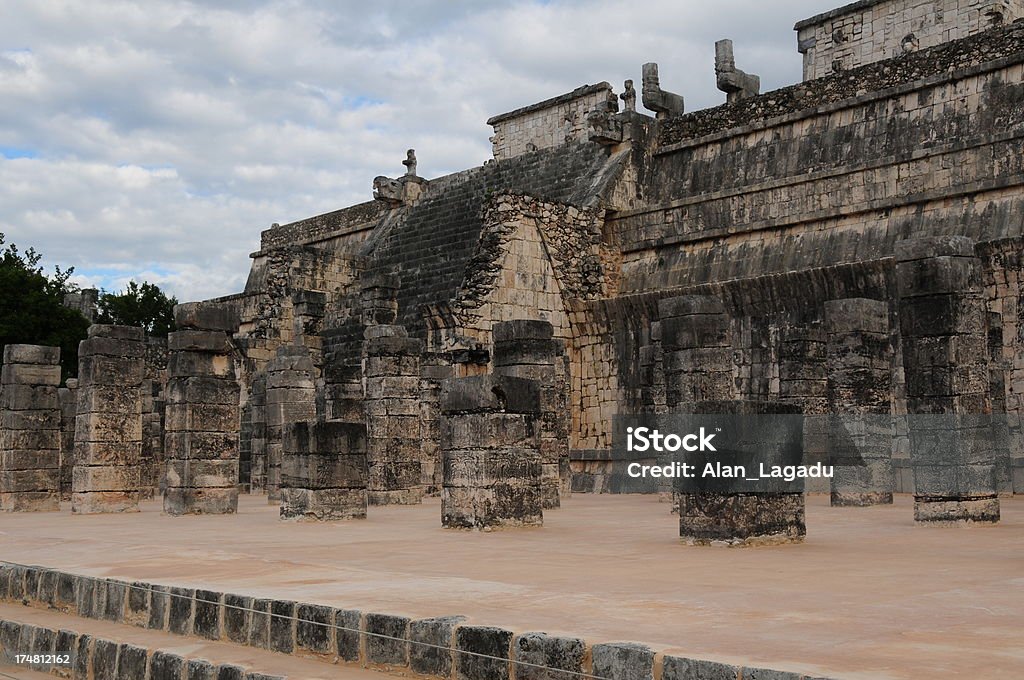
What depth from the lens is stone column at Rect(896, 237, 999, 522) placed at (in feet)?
38.8

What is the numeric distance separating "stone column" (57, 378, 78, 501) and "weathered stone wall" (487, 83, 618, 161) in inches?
748

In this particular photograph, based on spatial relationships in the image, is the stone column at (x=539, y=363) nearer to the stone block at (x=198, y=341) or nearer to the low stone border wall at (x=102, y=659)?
the stone block at (x=198, y=341)

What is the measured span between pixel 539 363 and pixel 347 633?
9.80 meters

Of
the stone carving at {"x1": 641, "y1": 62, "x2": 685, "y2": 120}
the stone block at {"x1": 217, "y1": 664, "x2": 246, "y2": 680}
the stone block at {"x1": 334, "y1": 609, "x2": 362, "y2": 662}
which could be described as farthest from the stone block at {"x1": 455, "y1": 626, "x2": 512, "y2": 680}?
the stone carving at {"x1": 641, "y1": 62, "x2": 685, "y2": 120}

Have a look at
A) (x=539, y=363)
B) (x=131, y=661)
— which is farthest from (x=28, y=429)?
(x=131, y=661)

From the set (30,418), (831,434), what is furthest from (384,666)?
(30,418)

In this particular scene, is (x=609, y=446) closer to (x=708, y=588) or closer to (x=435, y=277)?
(x=435, y=277)

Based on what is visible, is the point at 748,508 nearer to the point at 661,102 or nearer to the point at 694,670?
the point at 694,670

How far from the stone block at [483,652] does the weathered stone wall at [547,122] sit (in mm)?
31137

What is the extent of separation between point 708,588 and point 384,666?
2.07m

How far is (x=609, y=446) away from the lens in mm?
23328

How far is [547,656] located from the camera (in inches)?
191

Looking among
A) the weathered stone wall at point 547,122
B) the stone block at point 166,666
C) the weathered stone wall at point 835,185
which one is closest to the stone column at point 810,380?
the weathered stone wall at point 835,185

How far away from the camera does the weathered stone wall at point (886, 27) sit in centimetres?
2873
